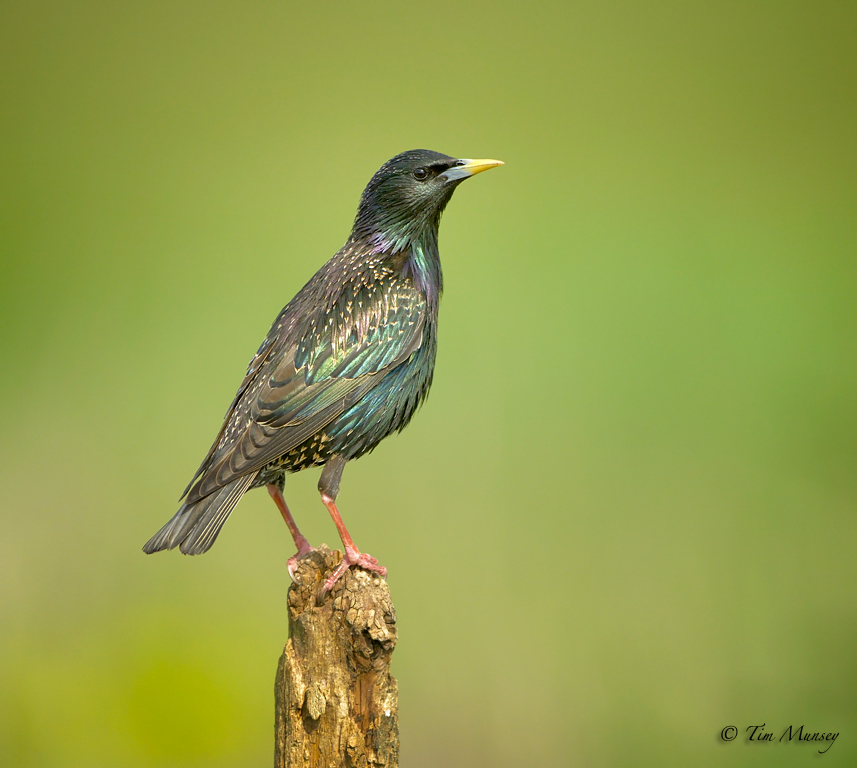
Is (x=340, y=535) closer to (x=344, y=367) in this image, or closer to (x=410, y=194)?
(x=344, y=367)

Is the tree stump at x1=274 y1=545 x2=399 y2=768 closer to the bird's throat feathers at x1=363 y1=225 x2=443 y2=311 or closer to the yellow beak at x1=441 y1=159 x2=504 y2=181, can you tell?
the bird's throat feathers at x1=363 y1=225 x2=443 y2=311

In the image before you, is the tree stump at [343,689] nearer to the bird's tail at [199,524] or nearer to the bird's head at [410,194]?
the bird's tail at [199,524]

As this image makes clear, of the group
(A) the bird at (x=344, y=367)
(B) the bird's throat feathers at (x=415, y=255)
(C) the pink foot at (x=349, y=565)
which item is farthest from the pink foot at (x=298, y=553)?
(B) the bird's throat feathers at (x=415, y=255)

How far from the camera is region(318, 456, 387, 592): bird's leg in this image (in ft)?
8.47

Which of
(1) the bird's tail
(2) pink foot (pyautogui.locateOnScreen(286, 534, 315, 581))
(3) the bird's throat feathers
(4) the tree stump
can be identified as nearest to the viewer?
(4) the tree stump

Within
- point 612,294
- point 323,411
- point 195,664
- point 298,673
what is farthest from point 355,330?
point 195,664

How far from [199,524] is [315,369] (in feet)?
1.93

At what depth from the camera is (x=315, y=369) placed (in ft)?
8.66

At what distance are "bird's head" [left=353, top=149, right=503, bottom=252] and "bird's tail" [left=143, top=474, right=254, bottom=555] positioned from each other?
0.96 meters

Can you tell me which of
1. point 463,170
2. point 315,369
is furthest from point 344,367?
point 463,170

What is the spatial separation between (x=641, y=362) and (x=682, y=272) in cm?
48

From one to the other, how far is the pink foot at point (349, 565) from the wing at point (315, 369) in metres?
0.38

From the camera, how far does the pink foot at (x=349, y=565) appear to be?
2.56 m

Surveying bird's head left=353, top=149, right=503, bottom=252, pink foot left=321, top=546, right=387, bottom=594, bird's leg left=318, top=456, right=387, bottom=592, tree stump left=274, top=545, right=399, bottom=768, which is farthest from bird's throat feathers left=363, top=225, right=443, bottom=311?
tree stump left=274, top=545, right=399, bottom=768
